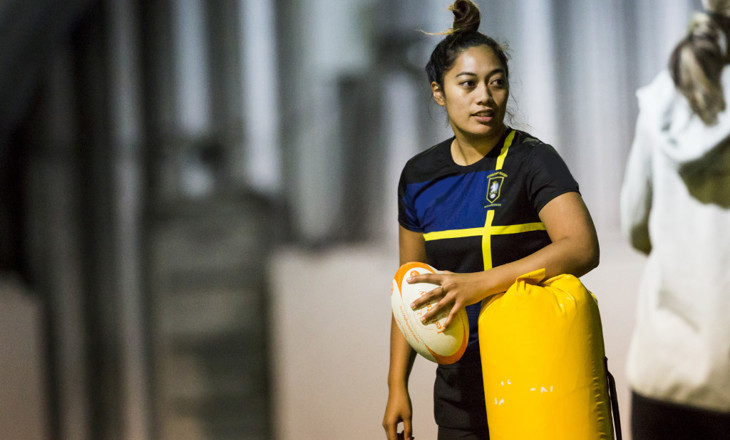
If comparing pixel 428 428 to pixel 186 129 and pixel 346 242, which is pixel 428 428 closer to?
pixel 346 242

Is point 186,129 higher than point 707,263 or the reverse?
higher

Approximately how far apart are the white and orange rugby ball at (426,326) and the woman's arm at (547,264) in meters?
0.02

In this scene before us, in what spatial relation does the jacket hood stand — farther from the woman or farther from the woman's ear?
the woman's ear

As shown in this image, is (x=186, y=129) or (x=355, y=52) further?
(x=186, y=129)

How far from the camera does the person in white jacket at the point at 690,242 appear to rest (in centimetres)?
134

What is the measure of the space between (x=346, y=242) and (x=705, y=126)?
0.98 metres

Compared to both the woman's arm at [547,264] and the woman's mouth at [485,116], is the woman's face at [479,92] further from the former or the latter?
the woman's arm at [547,264]

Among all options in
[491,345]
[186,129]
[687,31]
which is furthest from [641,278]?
[186,129]

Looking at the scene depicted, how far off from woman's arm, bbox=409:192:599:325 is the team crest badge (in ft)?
0.33

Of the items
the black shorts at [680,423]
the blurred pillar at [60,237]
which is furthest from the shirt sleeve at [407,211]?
the blurred pillar at [60,237]

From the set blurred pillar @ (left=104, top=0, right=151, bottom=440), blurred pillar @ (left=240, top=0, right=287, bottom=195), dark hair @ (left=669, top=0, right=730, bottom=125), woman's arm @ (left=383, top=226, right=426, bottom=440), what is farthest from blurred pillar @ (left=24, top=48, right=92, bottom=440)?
dark hair @ (left=669, top=0, right=730, bottom=125)

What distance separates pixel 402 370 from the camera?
1394 millimetres

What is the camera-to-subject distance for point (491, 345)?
1150 mm

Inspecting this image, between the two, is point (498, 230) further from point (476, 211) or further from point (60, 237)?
point (60, 237)
